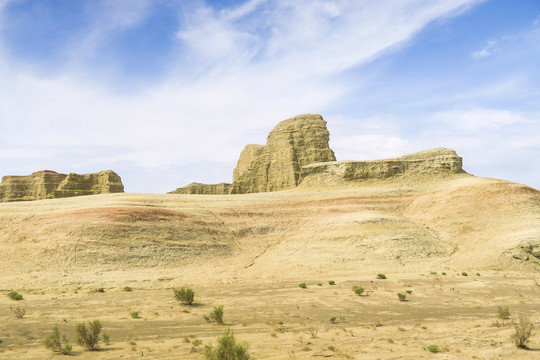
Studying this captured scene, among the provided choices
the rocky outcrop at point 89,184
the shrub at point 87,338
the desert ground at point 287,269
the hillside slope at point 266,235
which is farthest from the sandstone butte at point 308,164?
the shrub at point 87,338

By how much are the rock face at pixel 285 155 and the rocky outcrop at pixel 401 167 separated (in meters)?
9.50

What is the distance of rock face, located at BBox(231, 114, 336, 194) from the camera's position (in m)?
70.2

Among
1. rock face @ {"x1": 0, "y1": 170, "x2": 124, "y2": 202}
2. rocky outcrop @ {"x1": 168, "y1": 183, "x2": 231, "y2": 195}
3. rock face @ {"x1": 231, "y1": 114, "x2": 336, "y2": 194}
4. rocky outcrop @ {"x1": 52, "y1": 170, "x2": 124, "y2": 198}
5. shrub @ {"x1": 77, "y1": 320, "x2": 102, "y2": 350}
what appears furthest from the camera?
rocky outcrop @ {"x1": 168, "y1": 183, "x2": 231, "y2": 195}

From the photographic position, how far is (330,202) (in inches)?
1977

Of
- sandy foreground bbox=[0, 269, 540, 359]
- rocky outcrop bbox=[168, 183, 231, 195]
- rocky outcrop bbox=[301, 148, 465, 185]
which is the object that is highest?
rocky outcrop bbox=[301, 148, 465, 185]

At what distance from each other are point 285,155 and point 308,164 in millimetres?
5979

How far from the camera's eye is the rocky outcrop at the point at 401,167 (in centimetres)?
5822

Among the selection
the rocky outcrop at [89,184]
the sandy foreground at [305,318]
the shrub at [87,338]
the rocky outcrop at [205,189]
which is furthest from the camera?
the rocky outcrop at [205,189]

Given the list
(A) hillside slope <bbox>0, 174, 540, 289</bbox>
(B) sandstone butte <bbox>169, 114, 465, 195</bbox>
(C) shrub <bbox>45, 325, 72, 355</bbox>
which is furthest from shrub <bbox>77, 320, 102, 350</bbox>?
(B) sandstone butte <bbox>169, 114, 465, 195</bbox>

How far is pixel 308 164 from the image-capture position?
221ft

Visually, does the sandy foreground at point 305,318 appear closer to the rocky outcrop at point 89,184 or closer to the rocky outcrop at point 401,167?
the rocky outcrop at point 401,167

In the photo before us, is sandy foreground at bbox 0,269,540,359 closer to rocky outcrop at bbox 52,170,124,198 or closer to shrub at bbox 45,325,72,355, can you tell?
shrub at bbox 45,325,72,355

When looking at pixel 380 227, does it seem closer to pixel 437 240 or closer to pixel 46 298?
pixel 437 240

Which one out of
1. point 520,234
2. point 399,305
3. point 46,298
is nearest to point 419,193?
point 520,234
